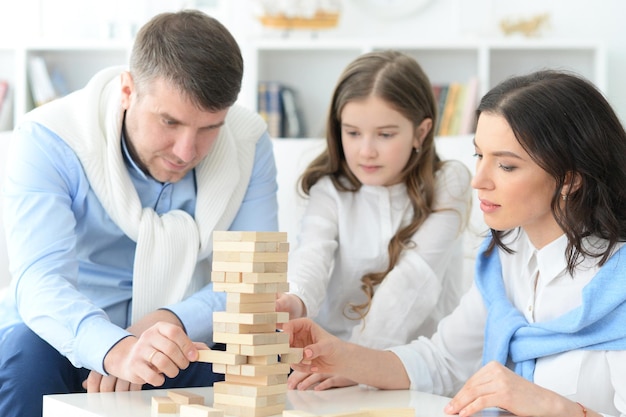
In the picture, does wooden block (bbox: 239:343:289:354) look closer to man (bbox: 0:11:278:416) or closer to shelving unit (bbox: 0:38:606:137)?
man (bbox: 0:11:278:416)

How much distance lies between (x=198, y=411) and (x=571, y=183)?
73cm

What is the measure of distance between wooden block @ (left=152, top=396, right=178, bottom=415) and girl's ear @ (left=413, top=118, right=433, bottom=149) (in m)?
1.16

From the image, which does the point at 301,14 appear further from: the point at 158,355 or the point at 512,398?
the point at 512,398

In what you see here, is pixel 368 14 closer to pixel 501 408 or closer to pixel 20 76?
pixel 20 76

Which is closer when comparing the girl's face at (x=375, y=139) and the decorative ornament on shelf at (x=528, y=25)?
the girl's face at (x=375, y=139)

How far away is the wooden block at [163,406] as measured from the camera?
1.29 meters

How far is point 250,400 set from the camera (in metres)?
1.27

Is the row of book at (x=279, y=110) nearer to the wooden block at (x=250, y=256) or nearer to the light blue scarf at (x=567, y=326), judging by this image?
the light blue scarf at (x=567, y=326)

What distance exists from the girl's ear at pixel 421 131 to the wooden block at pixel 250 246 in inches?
41.7

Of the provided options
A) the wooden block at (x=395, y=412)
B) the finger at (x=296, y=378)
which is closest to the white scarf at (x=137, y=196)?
the finger at (x=296, y=378)

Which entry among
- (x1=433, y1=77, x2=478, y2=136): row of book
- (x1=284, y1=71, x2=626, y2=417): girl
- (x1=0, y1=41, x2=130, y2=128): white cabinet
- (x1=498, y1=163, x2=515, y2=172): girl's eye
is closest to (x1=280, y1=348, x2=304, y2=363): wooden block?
(x1=284, y1=71, x2=626, y2=417): girl

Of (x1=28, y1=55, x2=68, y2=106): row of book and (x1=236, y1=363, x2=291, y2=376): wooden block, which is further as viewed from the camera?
(x1=28, y1=55, x2=68, y2=106): row of book

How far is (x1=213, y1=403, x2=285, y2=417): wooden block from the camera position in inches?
50.1

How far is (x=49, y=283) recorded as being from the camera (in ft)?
5.49
